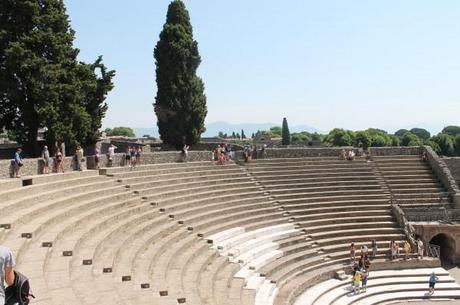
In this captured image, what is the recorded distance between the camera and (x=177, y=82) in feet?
111

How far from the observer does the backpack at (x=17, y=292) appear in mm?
5074

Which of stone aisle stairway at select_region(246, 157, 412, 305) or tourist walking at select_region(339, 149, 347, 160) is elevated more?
tourist walking at select_region(339, 149, 347, 160)

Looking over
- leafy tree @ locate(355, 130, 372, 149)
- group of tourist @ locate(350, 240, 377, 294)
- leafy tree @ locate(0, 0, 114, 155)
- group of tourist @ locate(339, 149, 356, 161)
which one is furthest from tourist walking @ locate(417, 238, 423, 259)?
leafy tree @ locate(355, 130, 372, 149)

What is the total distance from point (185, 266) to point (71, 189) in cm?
489

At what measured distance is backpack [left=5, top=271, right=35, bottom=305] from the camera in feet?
16.6

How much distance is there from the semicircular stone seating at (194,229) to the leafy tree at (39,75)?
195 inches

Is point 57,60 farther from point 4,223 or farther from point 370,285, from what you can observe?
point 370,285

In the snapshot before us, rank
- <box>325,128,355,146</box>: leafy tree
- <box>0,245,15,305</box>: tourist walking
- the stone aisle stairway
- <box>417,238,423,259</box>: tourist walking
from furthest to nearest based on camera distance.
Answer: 1. <box>325,128,355,146</box>: leafy tree
2. <box>417,238,423,259</box>: tourist walking
3. the stone aisle stairway
4. <box>0,245,15,305</box>: tourist walking

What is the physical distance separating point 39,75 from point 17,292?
63.2 ft

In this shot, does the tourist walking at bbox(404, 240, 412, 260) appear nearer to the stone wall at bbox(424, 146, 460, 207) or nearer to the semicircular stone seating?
the semicircular stone seating

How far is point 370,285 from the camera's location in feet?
66.3

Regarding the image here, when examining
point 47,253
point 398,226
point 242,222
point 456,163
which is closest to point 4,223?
point 47,253

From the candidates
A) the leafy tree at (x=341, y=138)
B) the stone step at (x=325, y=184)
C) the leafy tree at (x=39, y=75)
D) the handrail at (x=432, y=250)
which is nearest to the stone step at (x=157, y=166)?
the stone step at (x=325, y=184)

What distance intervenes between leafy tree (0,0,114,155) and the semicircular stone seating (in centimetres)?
495
